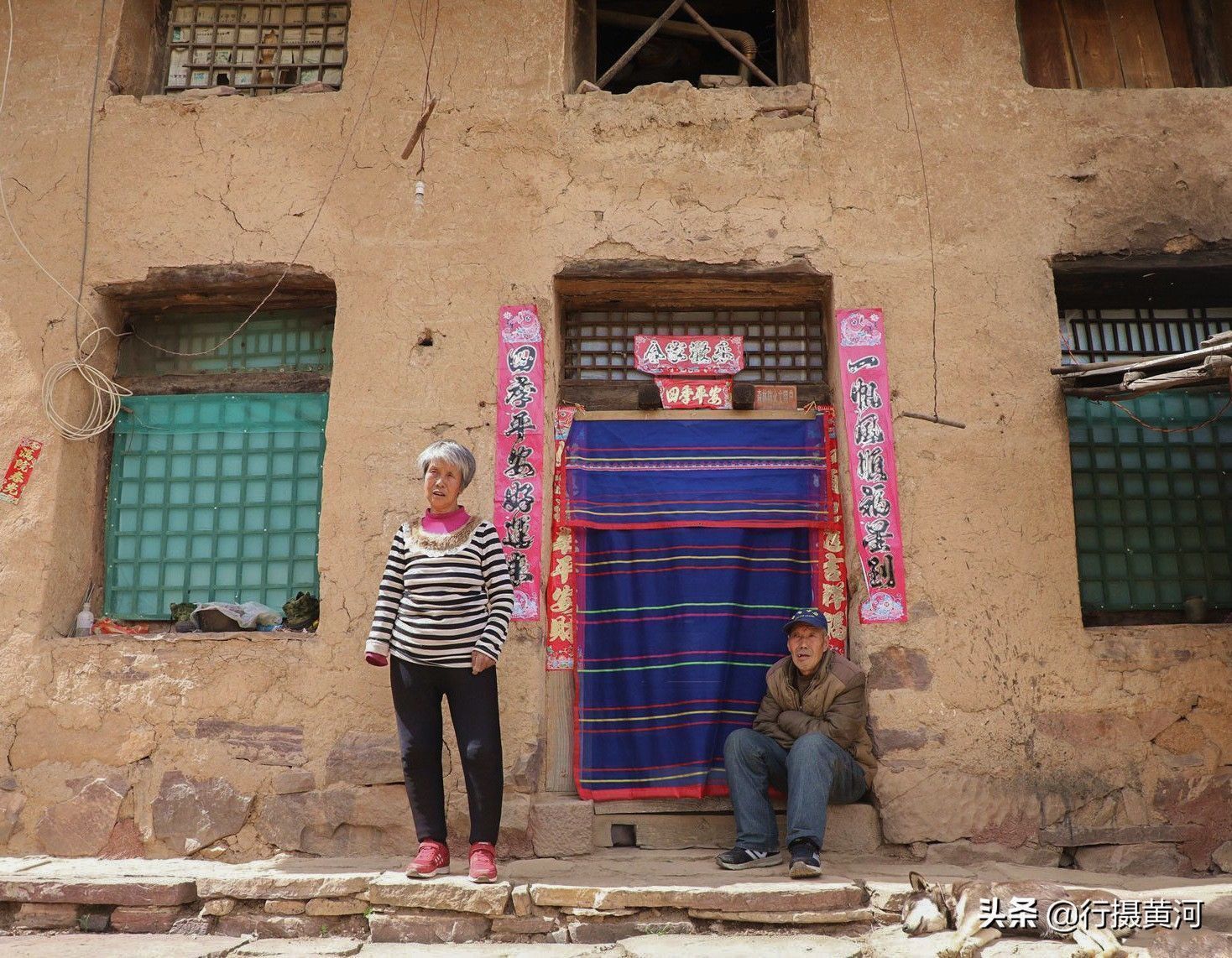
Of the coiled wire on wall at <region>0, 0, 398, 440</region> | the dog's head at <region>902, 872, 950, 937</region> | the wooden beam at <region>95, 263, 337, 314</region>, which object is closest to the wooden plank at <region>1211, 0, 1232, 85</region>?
the coiled wire on wall at <region>0, 0, 398, 440</region>

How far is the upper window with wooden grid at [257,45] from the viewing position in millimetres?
6121

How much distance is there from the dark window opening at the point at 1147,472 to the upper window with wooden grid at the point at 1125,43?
1283 millimetres

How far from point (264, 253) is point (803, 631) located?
3398 millimetres

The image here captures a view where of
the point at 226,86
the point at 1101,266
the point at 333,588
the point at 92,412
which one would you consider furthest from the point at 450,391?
the point at 1101,266

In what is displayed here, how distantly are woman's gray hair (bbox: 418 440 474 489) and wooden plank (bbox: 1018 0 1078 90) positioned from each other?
3.96m

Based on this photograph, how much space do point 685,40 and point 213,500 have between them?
403cm

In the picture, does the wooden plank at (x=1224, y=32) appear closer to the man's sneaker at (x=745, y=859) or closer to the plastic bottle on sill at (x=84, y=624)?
the man's sneaker at (x=745, y=859)

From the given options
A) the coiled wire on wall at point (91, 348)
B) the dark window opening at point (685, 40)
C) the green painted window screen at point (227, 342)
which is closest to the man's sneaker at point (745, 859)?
the green painted window screen at point (227, 342)

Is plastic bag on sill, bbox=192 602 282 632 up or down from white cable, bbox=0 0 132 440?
down

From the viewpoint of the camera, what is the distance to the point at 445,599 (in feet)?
14.3

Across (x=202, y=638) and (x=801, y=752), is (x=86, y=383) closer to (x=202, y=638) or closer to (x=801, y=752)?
(x=202, y=638)

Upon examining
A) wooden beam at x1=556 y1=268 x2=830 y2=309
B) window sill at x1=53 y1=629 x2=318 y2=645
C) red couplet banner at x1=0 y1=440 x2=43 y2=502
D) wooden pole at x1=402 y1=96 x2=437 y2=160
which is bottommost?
window sill at x1=53 y1=629 x2=318 y2=645

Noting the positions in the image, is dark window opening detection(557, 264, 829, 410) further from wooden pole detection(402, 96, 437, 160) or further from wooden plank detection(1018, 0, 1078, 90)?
wooden plank detection(1018, 0, 1078, 90)

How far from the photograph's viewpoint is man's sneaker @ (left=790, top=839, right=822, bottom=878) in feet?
14.0
